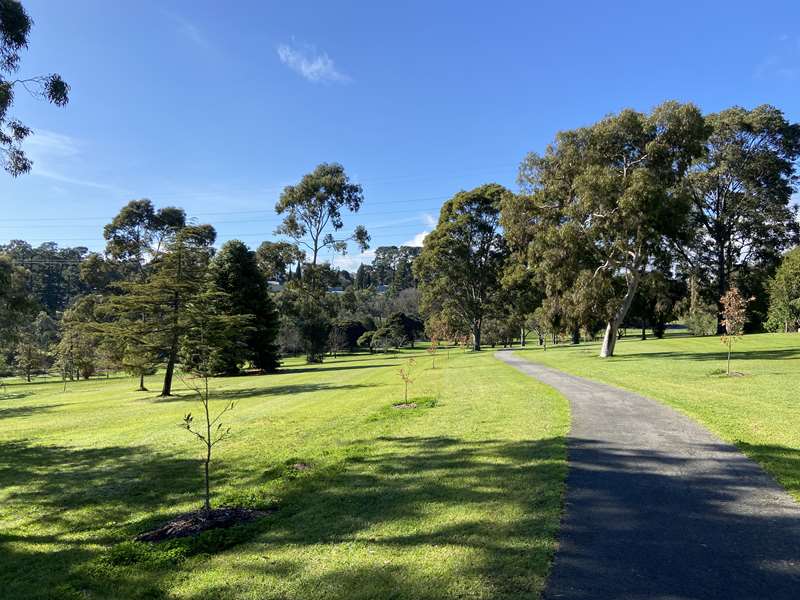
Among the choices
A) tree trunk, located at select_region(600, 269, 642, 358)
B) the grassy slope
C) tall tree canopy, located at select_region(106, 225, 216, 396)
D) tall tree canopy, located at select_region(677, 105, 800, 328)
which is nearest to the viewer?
the grassy slope

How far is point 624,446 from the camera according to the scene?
22.6ft

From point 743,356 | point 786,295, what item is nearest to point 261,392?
point 743,356

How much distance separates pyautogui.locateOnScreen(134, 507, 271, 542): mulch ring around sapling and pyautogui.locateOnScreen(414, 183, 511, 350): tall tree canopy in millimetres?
44168

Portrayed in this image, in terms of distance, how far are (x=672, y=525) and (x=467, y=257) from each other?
45.4 metres

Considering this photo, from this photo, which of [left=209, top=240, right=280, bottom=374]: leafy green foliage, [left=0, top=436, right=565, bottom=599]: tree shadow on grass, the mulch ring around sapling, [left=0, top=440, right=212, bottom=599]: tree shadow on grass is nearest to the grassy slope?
[left=0, top=436, right=565, bottom=599]: tree shadow on grass

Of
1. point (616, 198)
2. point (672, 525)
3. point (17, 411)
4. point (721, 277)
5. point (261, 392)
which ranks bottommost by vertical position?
point (17, 411)

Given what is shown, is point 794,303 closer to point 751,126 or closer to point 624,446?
point 751,126

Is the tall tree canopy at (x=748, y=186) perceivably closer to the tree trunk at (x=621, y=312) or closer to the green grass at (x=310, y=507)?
the tree trunk at (x=621, y=312)

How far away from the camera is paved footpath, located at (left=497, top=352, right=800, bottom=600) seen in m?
3.22

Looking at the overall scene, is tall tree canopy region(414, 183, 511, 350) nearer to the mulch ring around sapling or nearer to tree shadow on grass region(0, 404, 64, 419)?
tree shadow on grass region(0, 404, 64, 419)

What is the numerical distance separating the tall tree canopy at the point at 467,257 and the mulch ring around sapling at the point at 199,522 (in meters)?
44.2

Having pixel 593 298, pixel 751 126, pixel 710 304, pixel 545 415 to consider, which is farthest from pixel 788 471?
pixel 710 304

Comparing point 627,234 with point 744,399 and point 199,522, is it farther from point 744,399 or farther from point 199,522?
point 199,522

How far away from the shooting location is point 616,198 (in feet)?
81.7
